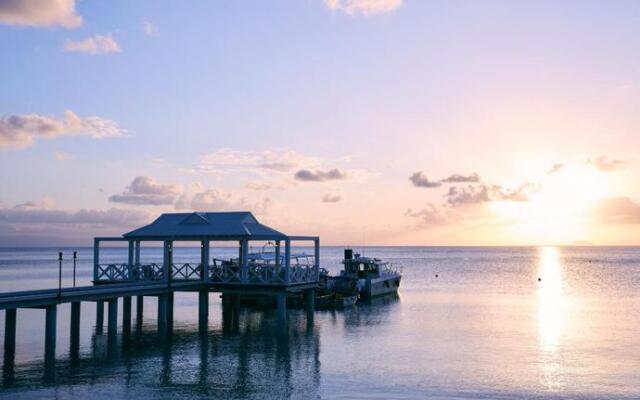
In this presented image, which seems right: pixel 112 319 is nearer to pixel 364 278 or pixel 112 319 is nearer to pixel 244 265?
pixel 244 265

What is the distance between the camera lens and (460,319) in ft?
161

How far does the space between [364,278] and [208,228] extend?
81.6 ft

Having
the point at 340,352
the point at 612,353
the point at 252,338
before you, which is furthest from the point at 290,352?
the point at 612,353

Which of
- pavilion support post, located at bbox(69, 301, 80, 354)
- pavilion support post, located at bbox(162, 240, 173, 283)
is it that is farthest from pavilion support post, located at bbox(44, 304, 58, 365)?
pavilion support post, located at bbox(162, 240, 173, 283)

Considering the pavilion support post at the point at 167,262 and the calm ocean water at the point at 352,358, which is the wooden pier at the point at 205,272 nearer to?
the pavilion support post at the point at 167,262

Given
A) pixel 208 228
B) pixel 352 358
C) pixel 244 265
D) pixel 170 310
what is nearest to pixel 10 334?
pixel 170 310

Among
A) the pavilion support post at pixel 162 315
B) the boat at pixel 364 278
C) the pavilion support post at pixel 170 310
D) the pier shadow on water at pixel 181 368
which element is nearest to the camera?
the pier shadow on water at pixel 181 368

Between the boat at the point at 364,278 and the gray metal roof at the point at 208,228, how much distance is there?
63.3ft

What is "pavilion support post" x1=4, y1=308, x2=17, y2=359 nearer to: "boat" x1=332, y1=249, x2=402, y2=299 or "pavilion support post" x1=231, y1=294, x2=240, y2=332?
"pavilion support post" x1=231, y1=294, x2=240, y2=332

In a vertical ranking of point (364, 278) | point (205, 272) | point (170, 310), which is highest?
point (205, 272)

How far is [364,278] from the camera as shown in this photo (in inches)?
2557

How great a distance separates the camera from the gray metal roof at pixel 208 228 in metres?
42.4

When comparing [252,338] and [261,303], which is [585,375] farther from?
[261,303]

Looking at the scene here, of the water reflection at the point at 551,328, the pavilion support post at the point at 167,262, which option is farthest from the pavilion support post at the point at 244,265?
the water reflection at the point at 551,328
